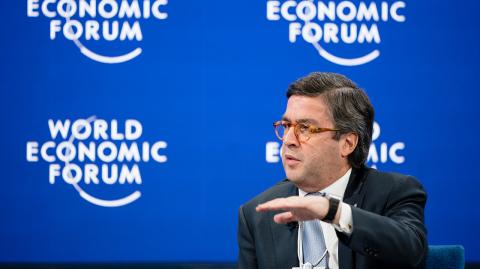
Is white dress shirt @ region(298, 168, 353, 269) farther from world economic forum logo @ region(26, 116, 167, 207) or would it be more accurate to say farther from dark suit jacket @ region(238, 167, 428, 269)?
world economic forum logo @ region(26, 116, 167, 207)

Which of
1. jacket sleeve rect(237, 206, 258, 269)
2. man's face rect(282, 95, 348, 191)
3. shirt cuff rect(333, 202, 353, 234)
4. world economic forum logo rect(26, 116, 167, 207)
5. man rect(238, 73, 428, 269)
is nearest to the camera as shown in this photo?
shirt cuff rect(333, 202, 353, 234)

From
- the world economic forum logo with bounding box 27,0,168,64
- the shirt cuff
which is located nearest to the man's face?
the shirt cuff

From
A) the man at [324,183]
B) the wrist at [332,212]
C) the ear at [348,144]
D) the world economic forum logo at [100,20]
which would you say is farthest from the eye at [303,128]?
the world economic forum logo at [100,20]

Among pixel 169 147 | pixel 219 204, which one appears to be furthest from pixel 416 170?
pixel 169 147

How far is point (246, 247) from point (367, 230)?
65 centimetres

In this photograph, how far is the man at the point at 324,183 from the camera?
2.21 m

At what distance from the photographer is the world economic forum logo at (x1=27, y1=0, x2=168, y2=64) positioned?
3900mm

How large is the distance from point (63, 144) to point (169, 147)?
595 millimetres

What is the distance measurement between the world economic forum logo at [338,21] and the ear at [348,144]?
1.56 m

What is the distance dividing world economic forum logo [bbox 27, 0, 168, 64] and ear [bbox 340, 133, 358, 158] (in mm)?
1863

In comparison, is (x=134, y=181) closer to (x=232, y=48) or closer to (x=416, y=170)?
(x=232, y=48)

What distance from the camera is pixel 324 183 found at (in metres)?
2.37

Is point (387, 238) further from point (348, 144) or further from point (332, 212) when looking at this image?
point (348, 144)

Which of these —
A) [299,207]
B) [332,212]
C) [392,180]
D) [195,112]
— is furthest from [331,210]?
[195,112]
